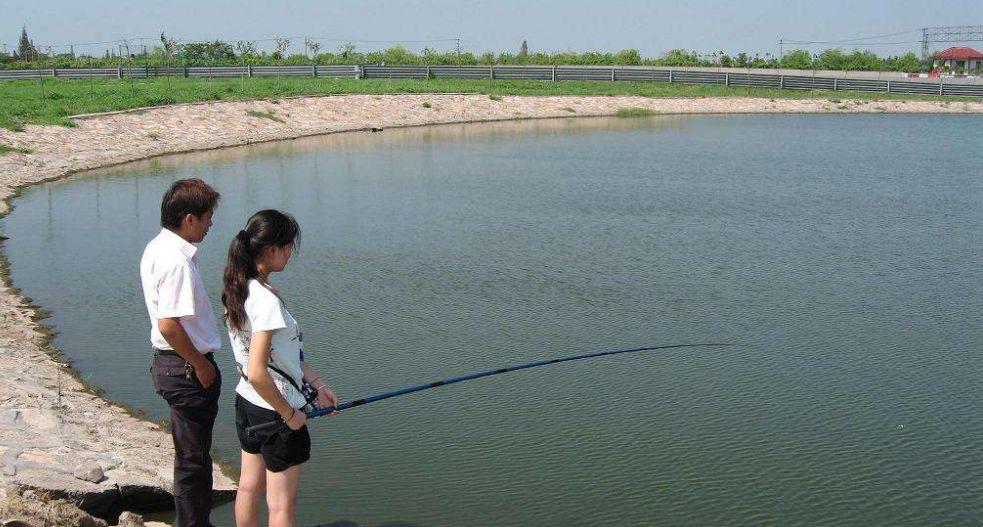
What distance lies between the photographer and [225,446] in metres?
6.53

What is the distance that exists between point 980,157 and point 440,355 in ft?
71.9

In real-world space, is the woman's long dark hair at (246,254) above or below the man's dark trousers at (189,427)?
above

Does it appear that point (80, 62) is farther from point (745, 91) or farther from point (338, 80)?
point (745, 91)

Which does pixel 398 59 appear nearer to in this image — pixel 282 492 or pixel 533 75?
pixel 533 75

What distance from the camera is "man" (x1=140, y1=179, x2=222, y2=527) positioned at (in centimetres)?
411

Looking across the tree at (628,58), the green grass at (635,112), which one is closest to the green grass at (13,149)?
the green grass at (635,112)

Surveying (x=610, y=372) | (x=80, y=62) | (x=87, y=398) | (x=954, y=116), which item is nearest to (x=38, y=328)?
(x=87, y=398)

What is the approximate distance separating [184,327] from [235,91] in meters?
33.0

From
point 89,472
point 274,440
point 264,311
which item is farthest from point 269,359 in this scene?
point 89,472

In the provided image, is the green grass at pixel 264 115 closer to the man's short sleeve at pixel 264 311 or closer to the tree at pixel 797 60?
the man's short sleeve at pixel 264 311

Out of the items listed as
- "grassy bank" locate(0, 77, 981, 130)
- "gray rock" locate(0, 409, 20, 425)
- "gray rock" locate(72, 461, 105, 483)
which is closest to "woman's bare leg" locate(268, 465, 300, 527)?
"gray rock" locate(72, 461, 105, 483)

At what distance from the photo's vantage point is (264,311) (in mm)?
3807

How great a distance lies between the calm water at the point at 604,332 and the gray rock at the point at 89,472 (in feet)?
2.31

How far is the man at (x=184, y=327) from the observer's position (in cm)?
411
